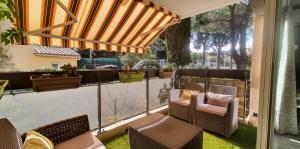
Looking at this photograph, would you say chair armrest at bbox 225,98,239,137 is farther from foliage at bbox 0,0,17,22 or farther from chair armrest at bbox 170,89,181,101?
foliage at bbox 0,0,17,22

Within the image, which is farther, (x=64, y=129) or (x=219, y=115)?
(x=219, y=115)

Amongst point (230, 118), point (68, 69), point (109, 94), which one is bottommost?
point (230, 118)

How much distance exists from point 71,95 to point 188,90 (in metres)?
3.41

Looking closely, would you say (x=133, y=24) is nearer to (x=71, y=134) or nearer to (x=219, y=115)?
(x=71, y=134)

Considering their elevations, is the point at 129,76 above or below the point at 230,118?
above

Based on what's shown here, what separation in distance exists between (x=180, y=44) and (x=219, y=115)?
419 centimetres

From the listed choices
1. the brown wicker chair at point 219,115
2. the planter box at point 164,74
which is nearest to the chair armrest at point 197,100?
the brown wicker chair at point 219,115

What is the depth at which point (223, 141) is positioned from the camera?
374cm

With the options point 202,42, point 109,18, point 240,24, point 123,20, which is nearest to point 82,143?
point 109,18

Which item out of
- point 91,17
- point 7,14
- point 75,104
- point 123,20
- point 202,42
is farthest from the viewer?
point 202,42

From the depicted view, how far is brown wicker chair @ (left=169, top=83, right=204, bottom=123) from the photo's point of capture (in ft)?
15.3

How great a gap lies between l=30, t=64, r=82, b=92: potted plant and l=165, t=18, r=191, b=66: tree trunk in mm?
5047

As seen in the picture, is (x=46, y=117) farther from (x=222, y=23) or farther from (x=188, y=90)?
(x=222, y=23)

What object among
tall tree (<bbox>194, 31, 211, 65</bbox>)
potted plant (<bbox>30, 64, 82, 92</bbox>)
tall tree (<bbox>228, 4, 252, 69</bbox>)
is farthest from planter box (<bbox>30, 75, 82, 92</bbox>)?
tall tree (<bbox>194, 31, 211, 65</bbox>)
